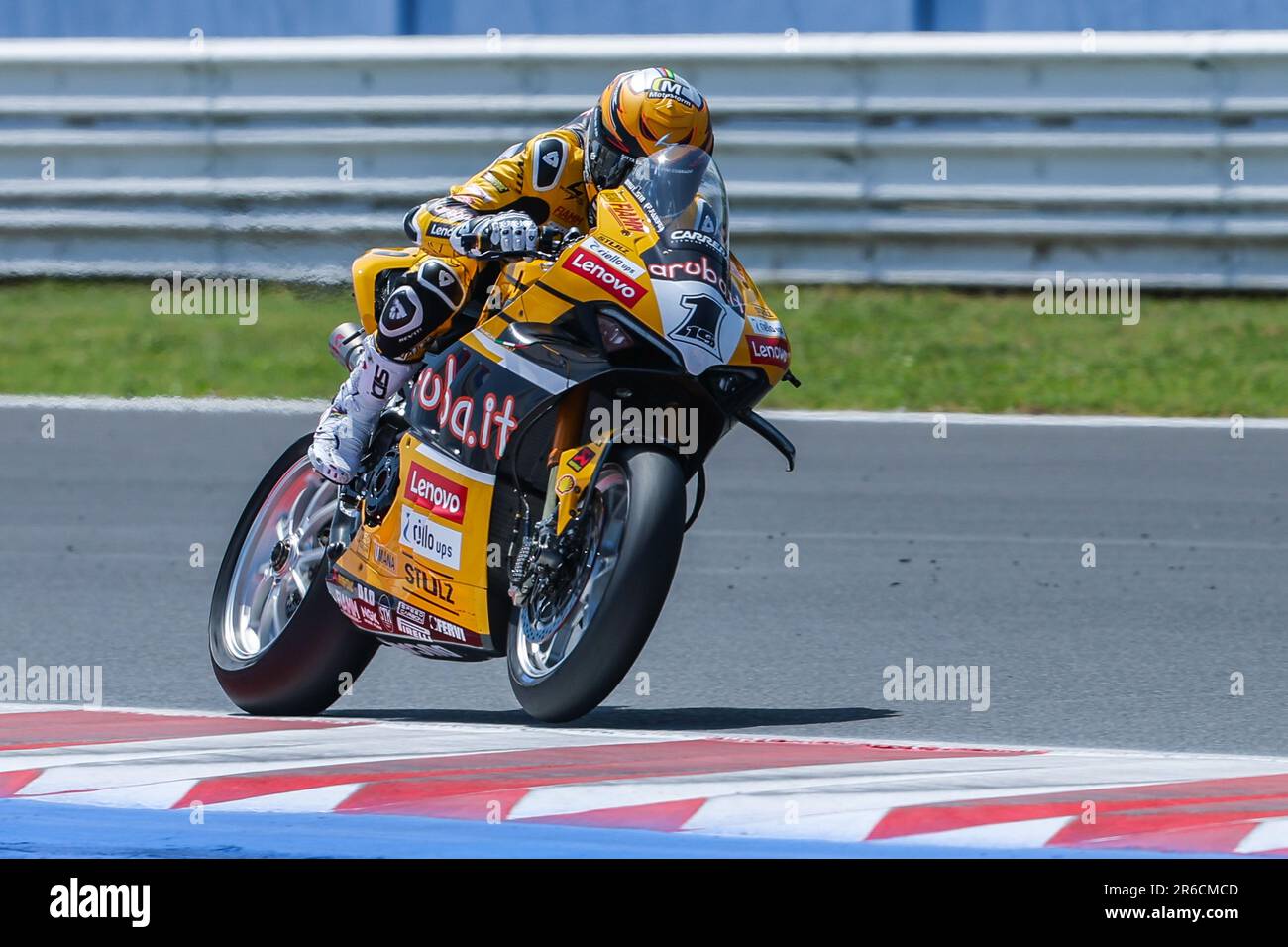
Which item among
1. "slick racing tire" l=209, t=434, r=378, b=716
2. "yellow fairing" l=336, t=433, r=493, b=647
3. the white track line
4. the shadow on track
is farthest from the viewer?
the white track line

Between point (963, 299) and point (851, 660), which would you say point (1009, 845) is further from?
point (963, 299)

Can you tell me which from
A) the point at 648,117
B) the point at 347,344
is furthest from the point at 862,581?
the point at 648,117

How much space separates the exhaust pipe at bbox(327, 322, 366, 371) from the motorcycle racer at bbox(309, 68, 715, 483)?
0.12 m

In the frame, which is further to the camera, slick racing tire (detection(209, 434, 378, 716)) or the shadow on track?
slick racing tire (detection(209, 434, 378, 716))

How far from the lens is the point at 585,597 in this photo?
5.00 m

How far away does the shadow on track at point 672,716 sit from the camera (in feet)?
18.2

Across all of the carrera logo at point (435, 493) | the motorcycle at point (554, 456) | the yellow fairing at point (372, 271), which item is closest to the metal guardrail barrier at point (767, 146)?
the yellow fairing at point (372, 271)

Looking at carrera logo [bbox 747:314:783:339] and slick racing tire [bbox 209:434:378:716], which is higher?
carrera logo [bbox 747:314:783:339]

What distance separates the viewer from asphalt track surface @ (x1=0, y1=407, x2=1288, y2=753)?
19.2 ft

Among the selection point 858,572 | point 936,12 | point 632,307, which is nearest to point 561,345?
point 632,307

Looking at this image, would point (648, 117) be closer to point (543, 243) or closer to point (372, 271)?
point (543, 243)

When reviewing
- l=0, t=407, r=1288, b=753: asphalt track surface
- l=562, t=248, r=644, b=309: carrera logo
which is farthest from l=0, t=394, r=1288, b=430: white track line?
l=562, t=248, r=644, b=309: carrera logo

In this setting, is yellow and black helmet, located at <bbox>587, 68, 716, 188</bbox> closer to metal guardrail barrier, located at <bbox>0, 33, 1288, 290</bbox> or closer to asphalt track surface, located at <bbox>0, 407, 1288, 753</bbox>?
asphalt track surface, located at <bbox>0, 407, 1288, 753</bbox>
